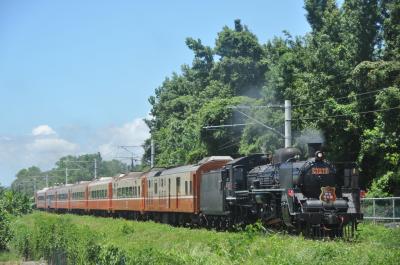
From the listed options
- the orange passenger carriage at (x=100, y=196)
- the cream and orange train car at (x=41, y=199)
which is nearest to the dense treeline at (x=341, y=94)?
the orange passenger carriage at (x=100, y=196)

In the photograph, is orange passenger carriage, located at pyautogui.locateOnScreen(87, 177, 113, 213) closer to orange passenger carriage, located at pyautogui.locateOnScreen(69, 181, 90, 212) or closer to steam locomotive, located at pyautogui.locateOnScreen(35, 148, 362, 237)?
orange passenger carriage, located at pyautogui.locateOnScreen(69, 181, 90, 212)

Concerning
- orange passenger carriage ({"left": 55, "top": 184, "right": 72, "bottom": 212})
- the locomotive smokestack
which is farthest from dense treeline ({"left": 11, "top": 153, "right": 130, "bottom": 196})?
the locomotive smokestack

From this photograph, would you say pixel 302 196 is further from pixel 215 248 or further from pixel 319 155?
pixel 215 248

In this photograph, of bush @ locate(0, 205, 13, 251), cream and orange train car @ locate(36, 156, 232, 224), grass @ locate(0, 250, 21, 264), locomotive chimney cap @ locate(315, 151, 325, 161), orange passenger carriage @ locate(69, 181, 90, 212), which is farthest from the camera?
orange passenger carriage @ locate(69, 181, 90, 212)

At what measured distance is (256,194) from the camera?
26156mm

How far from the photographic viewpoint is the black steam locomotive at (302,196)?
22.1 metres

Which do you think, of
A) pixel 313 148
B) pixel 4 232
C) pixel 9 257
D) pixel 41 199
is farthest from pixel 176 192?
pixel 41 199

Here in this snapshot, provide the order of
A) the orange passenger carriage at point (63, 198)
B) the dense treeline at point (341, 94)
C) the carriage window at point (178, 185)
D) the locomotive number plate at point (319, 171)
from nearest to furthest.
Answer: the locomotive number plate at point (319, 171) → the carriage window at point (178, 185) → the dense treeline at point (341, 94) → the orange passenger carriage at point (63, 198)

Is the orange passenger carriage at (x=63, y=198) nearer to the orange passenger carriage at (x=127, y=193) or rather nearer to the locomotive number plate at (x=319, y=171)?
the orange passenger carriage at (x=127, y=193)

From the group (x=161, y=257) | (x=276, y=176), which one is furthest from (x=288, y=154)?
(x=161, y=257)

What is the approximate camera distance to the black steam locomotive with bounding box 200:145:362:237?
869 inches

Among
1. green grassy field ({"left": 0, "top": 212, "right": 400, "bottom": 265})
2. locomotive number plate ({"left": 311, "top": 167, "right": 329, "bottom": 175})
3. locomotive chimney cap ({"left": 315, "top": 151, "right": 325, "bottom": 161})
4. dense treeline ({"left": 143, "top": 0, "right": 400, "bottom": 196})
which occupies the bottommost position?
green grassy field ({"left": 0, "top": 212, "right": 400, "bottom": 265})

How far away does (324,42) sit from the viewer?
44125 mm

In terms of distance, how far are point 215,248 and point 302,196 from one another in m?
5.33
